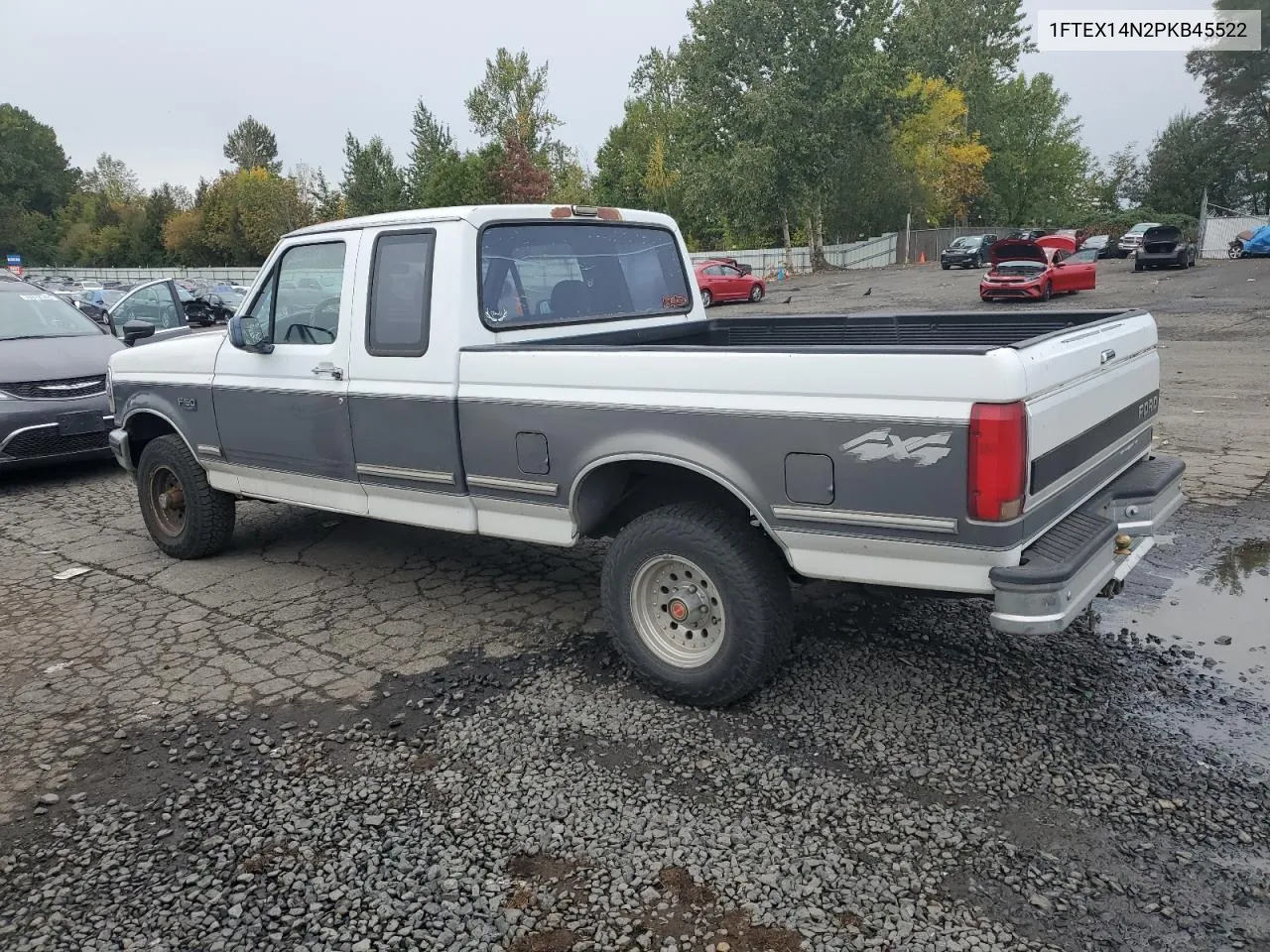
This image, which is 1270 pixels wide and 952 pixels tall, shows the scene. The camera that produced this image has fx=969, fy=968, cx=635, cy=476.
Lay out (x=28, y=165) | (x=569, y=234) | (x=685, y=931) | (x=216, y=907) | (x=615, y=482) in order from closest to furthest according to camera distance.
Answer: (x=685, y=931)
(x=216, y=907)
(x=615, y=482)
(x=569, y=234)
(x=28, y=165)

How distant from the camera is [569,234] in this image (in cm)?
519

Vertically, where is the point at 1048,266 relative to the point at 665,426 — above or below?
below

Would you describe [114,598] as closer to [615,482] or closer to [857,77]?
[615,482]

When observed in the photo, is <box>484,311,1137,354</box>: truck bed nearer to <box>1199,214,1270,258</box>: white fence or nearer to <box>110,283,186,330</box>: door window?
<box>110,283,186,330</box>: door window

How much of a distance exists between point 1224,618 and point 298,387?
192 inches

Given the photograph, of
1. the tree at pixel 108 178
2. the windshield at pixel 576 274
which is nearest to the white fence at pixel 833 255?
the windshield at pixel 576 274

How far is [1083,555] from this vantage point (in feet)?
11.1

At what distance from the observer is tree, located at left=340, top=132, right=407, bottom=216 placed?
56.8 metres

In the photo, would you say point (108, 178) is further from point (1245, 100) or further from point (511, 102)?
point (1245, 100)

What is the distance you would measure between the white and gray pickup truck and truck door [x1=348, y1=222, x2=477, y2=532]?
0.05 ft

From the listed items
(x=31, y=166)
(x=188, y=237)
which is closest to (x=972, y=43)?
(x=188, y=237)

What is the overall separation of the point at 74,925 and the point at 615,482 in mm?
2459

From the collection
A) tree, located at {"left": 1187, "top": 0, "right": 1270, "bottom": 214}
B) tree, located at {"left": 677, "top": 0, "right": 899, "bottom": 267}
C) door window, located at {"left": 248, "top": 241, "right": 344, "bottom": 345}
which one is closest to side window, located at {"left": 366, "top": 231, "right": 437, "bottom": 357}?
door window, located at {"left": 248, "top": 241, "right": 344, "bottom": 345}

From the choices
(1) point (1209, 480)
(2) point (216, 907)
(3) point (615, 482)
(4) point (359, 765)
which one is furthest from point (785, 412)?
(1) point (1209, 480)
